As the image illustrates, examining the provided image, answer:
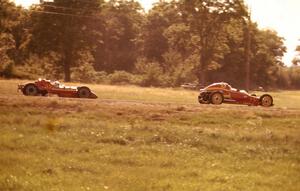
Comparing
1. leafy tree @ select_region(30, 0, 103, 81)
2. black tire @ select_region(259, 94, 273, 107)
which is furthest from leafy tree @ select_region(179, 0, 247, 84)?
black tire @ select_region(259, 94, 273, 107)

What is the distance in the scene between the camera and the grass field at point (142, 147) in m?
13.8

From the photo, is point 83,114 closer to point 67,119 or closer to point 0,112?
point 67,119

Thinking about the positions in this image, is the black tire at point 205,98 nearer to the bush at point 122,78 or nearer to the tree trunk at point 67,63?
the tree trunk at point 67,63

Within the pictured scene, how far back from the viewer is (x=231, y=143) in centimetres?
1914

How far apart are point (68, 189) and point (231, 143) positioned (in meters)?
8.25

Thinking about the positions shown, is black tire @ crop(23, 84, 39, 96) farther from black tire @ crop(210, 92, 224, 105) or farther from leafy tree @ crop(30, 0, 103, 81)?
leafy tree @ crop(30, 0, 103, 81)

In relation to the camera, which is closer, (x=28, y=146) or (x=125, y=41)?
(x=28, y=146)

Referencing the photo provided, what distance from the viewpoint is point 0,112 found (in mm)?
22312

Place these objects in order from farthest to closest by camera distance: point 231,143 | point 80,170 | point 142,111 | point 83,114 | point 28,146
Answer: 1. point 142,111
2. point 83,114
3. point 231,143
4. point 28,146
5. point 80,170

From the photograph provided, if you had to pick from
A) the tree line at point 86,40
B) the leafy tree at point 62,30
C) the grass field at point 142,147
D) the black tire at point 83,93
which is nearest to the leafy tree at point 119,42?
the tree line at point 86,40

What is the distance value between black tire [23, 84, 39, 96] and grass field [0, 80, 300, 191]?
326cm

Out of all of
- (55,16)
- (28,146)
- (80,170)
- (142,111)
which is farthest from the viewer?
(55,16)

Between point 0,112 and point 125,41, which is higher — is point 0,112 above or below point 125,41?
below

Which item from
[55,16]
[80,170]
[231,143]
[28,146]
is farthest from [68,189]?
[55,16]
